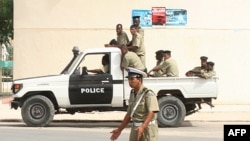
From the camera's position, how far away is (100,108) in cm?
1513

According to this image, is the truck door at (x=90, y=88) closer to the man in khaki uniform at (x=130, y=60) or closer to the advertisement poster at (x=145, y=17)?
the man in khaki uniform at (x=130, y=60)

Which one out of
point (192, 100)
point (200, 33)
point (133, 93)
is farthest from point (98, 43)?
point (133, 93)

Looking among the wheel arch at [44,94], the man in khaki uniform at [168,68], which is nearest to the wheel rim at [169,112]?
the man in khaki uniform at [168,68]

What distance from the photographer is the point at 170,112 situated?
49.8 feet

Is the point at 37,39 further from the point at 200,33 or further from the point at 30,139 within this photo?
the point at 30,139

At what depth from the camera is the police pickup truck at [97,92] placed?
14961mm

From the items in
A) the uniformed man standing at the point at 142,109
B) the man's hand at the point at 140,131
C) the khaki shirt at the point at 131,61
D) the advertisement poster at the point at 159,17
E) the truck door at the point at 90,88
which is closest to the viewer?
the man's hand at the point at 140,131

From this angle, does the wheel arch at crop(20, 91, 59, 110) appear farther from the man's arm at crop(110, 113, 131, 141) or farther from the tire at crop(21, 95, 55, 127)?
the man's arm at crop(110, 113, 131, 141)

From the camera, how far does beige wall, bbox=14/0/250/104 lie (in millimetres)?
21641

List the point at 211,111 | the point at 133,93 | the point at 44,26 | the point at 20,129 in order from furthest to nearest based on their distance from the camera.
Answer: the point at 44,26
the point at 211,111
the point at 20,129
the point at 133,93

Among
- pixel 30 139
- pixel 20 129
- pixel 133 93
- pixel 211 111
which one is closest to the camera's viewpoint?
pixel 133 93

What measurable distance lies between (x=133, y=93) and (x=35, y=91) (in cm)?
843
